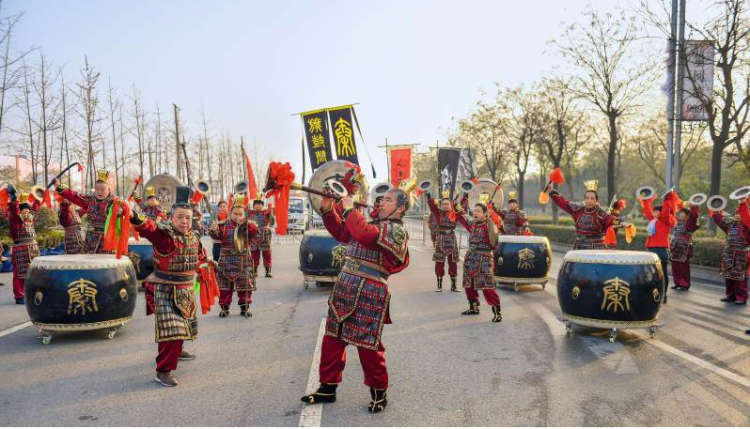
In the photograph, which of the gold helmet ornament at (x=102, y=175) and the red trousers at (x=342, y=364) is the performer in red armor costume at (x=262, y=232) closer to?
the gold helmet ornament at (x=102, y=175)

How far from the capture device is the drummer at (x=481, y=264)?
26.2ft

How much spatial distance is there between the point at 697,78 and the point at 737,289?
28.7 ft

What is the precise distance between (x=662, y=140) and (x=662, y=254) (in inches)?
1160

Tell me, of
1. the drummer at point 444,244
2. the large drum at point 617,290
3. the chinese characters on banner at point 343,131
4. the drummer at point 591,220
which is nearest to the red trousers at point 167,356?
the large drum at point 617,290

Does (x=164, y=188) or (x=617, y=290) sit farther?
(x=164, y=188)

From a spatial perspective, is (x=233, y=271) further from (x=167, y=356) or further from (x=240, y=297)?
(x=167, y=356)

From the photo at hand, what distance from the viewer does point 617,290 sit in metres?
6.44

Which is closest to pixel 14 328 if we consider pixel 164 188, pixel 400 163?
pixel 164 188

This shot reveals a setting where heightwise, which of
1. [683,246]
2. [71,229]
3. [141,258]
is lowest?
[683,246]

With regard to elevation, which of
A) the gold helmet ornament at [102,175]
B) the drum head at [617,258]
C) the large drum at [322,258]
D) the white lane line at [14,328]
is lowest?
the white lane line at [14,328]

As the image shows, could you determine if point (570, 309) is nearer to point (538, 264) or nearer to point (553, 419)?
point (553, 419)

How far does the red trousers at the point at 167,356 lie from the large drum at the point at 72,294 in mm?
1908

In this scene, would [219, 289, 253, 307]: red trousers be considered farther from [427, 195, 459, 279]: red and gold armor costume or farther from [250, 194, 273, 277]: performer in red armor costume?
[250, 194, 273, 277]: performer in red armor costume

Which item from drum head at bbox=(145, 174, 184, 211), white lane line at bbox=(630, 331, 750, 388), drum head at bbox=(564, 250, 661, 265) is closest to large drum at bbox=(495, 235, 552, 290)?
white lane line at bbox=(630, 331, 750, 388)
